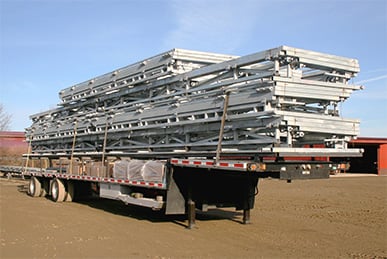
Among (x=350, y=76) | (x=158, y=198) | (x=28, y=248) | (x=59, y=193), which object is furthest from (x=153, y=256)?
(x=59, y=193)

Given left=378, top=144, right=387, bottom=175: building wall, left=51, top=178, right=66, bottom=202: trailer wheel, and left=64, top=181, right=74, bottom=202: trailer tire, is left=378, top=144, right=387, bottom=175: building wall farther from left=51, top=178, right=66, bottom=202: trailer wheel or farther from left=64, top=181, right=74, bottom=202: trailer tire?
left=51, top=178, right=66, bottom=202: trailer wheel

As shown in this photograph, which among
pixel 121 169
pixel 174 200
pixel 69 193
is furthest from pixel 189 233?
pixel 69 193

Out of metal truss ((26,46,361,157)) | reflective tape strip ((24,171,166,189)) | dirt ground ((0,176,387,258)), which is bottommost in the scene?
dirt ground ((0,176,387,258))

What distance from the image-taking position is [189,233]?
356 inches

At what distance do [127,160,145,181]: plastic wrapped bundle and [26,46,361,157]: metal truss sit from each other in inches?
23.5

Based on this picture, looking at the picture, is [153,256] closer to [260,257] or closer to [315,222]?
[260,257]

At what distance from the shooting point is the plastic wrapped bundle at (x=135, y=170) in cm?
1048

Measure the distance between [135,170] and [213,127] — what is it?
2.63 m

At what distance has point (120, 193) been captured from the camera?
1131 centimetres

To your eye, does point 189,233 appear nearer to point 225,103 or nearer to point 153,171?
point 153,171

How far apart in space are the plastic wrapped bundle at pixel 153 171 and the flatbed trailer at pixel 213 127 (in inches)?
0.9

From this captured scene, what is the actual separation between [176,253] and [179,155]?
10.8 feet

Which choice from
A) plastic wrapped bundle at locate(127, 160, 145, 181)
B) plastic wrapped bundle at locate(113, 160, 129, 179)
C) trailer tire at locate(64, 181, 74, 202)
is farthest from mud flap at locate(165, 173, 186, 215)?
trailer tire at locate(64, 181, 74, 202)

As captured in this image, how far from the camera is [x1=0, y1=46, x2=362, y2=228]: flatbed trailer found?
26.1ft
